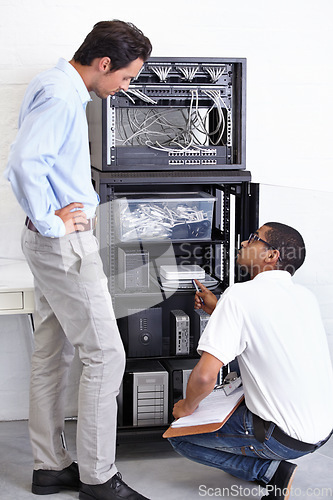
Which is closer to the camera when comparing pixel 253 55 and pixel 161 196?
pixel 161 196

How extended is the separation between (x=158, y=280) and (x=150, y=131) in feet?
2.06

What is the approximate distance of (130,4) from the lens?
9.36ft

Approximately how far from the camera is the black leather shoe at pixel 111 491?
224cm

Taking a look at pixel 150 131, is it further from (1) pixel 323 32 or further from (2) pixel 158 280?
(1) pixel 323 32

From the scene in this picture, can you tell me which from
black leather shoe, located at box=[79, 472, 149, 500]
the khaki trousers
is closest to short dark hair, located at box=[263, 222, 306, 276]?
the khaki trousers

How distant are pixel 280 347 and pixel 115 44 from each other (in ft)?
3.54

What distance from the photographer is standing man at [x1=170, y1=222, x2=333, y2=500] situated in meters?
2.00

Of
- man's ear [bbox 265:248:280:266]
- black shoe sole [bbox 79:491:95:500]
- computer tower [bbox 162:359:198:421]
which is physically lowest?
black shoe sole [bbox 79:491:95:500]

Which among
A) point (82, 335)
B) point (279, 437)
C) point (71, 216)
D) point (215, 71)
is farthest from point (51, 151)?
point (279, 437)

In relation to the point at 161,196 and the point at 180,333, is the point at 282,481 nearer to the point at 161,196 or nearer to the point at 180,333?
the point at 180,333

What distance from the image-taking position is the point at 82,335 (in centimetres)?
218

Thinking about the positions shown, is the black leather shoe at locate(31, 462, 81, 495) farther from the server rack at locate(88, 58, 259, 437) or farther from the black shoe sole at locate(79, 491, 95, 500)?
the server rack at locate(88, 58, 259, 437)

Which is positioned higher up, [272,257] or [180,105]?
[180,105]

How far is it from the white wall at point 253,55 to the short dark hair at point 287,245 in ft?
1.35
